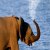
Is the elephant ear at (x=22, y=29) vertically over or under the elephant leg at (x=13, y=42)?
over

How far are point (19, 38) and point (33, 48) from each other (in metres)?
1.13

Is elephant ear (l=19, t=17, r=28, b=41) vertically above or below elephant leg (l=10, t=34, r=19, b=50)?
above

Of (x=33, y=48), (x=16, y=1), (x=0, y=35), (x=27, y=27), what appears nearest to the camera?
(x=0, y=35)

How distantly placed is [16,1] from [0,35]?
1.45 m

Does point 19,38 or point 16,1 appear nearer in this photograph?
point 19,38

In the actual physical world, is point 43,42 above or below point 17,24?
below

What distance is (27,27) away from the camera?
207 centimetres

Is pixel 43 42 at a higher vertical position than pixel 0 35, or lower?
lower

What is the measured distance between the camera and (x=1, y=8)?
10.8 feet

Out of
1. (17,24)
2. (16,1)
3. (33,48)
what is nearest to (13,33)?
(17,24)

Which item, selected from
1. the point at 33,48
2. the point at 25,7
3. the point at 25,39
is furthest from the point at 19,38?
the point at 25,7

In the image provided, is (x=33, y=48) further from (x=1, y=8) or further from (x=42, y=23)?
(x=1, y=8)

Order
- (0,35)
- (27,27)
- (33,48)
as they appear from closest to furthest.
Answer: (0,35) → (27,27) → (33,48)

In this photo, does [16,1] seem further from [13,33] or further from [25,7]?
[13,33]
